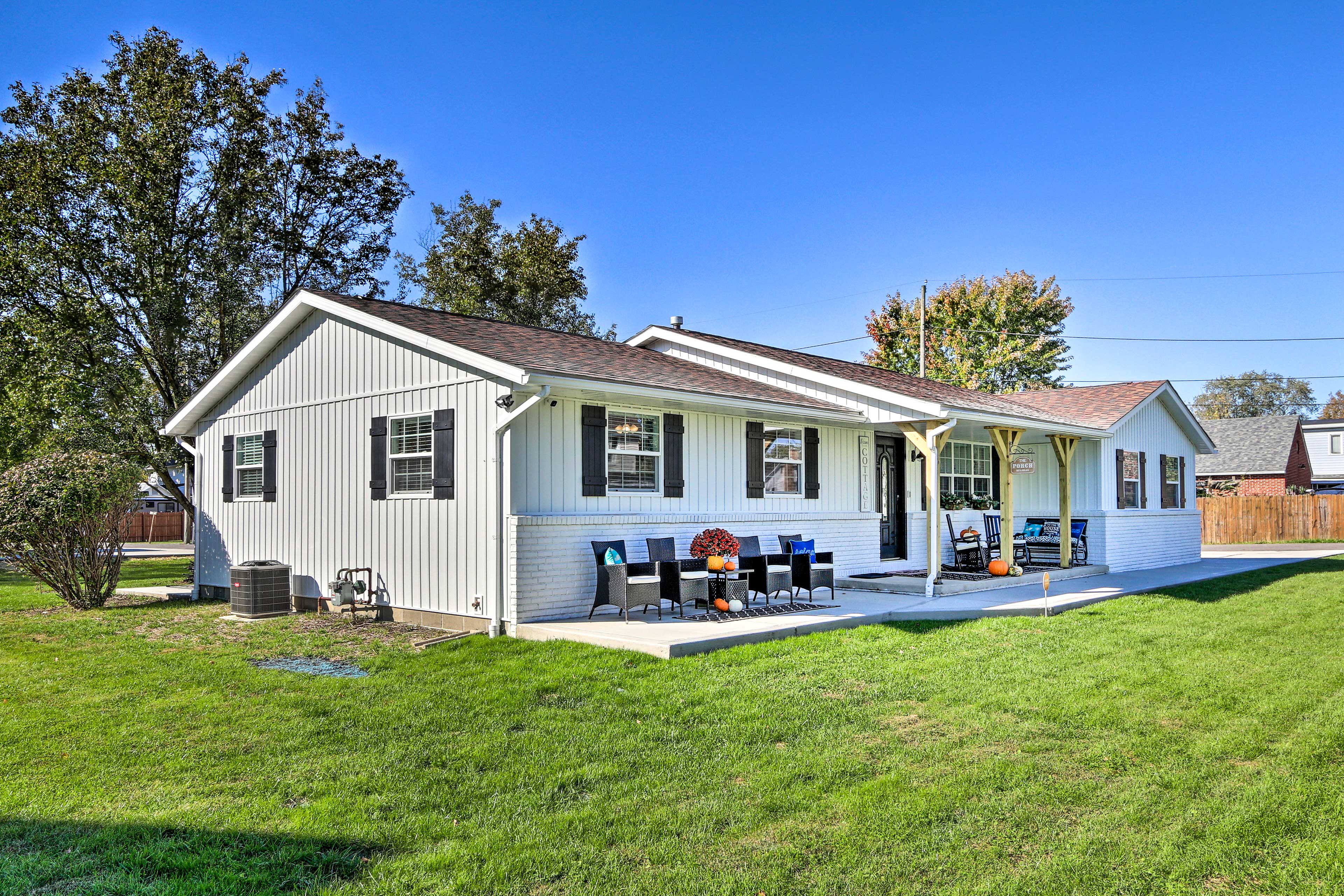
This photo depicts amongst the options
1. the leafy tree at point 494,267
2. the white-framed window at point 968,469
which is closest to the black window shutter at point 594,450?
the white-framed window at point 968,469

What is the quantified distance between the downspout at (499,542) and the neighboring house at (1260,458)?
111 ft

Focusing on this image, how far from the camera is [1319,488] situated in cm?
4066

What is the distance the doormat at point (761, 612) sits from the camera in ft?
30.9

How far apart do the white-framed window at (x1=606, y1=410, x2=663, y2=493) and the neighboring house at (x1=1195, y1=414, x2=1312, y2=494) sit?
31.4 metres

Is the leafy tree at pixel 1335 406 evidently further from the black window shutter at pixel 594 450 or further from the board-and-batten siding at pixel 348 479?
the board-and-batten siding at pixel 348 479

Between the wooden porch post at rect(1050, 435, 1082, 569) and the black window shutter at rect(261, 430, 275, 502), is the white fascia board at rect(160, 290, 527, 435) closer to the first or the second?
the black window shutter at rect(261, 430, 275, 502)

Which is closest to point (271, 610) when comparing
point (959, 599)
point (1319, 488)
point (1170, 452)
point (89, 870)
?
point (89, 870)

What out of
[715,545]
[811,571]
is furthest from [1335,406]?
[715,545]

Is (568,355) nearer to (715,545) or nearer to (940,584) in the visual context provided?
(715,545)

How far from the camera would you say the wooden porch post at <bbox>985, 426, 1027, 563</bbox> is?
44.2ft

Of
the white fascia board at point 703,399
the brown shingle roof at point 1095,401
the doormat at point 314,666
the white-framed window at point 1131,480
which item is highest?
the brown shingle roof at point 1095,401

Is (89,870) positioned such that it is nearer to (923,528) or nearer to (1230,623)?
(1230,623)

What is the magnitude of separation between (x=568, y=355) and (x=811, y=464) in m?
4.19

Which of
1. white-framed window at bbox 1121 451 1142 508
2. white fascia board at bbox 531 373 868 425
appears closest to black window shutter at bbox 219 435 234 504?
white fascia board at bbox 531 373 868 425
